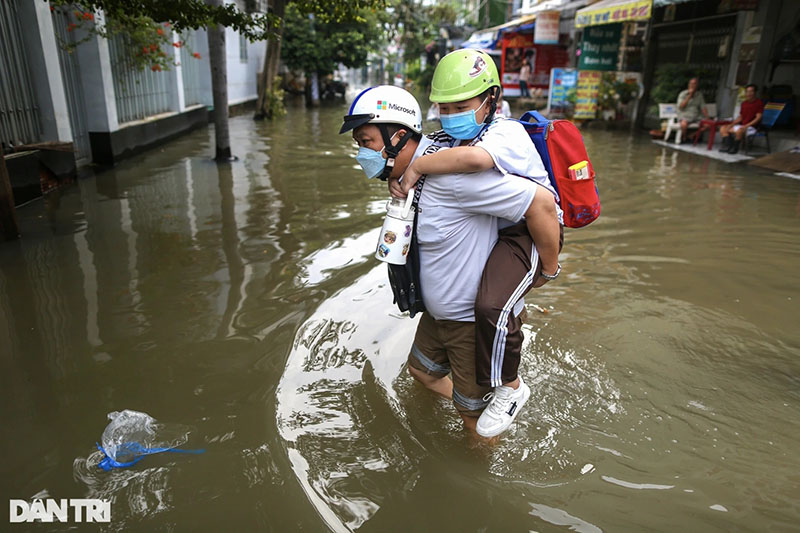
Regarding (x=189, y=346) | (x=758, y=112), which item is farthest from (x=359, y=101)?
(x=758, y=112)

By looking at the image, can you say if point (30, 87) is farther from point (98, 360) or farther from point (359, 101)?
point (359, 101)

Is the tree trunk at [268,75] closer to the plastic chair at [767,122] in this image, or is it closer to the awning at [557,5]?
the awning at [557,5]

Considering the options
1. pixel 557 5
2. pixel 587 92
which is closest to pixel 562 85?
pixel 587 92

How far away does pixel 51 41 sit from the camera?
762 centimetres

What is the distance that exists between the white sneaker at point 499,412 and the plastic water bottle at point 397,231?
747 mm

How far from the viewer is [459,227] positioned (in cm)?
232

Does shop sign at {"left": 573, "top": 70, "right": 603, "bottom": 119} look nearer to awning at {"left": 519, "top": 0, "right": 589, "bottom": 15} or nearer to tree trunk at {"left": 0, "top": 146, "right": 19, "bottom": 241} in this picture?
awning at {"left": 519, "top": 0, "right": 589, "bottom": 15}

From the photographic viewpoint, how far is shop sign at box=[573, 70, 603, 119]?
16.1 m

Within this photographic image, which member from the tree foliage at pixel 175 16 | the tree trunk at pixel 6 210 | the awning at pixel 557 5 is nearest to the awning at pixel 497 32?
the awning at pixel 557 5

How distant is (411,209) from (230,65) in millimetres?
19685

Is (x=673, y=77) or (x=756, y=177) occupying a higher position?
(x=673, y=77)

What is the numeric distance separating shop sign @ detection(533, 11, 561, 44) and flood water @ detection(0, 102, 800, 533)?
556 inches

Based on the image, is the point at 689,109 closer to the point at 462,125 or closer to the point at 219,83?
the point at 219,83

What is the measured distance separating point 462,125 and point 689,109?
40.4 ft
